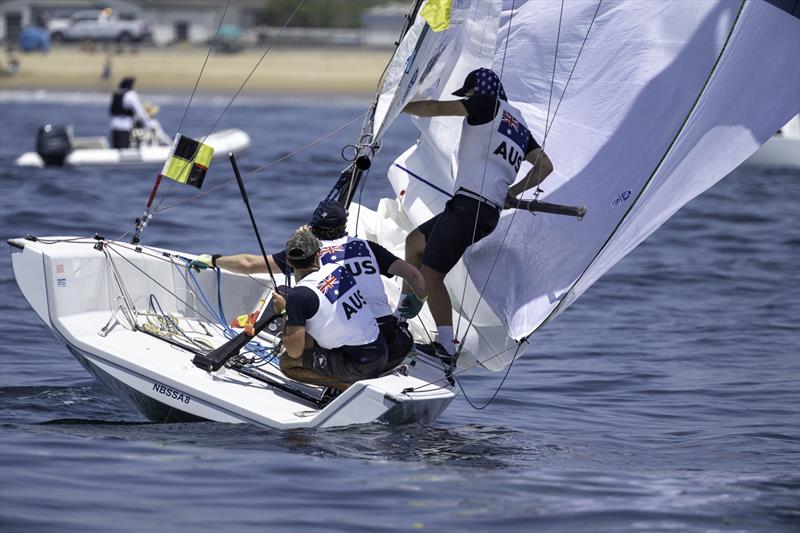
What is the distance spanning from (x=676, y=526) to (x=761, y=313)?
711 cm

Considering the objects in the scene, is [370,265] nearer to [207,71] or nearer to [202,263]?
[202,263]

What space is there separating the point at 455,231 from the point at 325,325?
3.67 feet

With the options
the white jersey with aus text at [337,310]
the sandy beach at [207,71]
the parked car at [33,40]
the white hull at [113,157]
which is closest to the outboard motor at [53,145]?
the white hull at [113,157]

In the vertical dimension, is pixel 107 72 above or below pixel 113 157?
above

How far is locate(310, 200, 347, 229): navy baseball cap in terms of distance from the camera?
22.3 feet

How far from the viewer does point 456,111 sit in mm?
7363

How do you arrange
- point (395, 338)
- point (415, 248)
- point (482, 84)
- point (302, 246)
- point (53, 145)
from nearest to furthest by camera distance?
point (302, 246) < point (395, 338) < point (482, 84) < point (415, 248) < point (53, 145)

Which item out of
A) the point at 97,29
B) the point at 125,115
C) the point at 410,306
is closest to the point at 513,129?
the point at 410,306

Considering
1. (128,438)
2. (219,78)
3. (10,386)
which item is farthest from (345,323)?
(219,78)

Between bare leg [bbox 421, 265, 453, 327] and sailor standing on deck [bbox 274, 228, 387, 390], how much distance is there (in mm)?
712

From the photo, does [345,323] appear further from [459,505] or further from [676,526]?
[676,526]

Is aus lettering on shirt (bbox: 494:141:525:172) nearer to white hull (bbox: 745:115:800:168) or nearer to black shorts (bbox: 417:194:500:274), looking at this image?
black shorts (bbox: 417:194:500:274)

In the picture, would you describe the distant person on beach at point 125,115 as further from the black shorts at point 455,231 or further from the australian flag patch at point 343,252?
the australian flag patch at point 343,252

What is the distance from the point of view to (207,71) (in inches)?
1907
